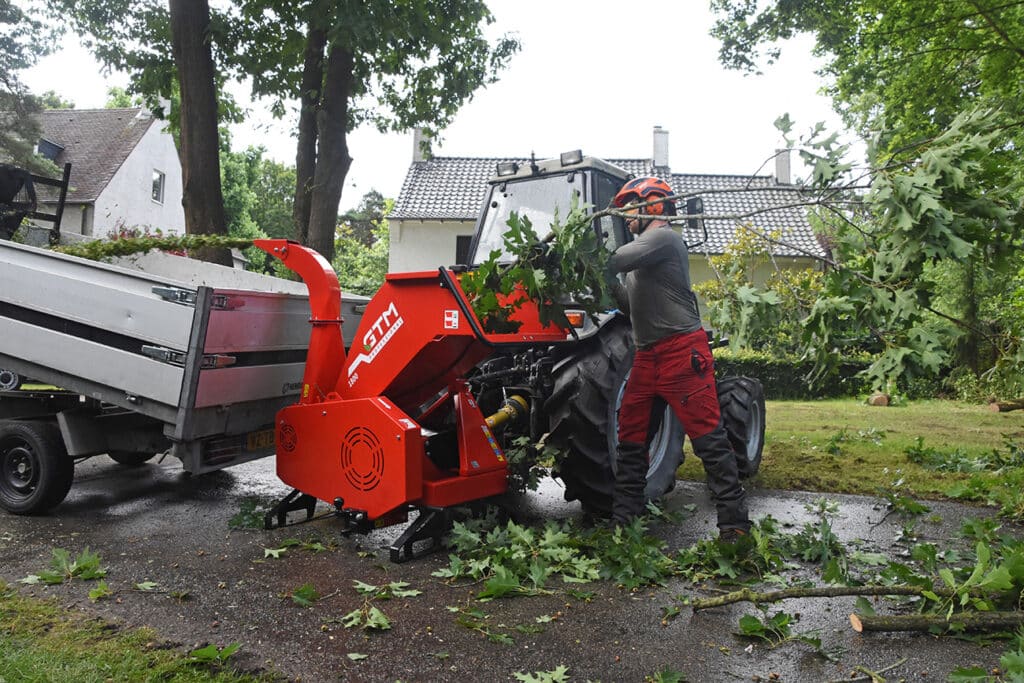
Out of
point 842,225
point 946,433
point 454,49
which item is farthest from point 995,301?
point 842,225

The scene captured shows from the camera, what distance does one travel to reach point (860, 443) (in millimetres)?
9016

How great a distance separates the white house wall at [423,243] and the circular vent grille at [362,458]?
19.6m

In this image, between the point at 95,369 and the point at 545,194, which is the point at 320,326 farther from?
the point at 545,194

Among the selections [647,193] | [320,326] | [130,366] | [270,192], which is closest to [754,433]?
[647,193]

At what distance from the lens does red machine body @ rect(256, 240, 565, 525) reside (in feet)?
15.1

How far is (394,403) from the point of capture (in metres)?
5.00

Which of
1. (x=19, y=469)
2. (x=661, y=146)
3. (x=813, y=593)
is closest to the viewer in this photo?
(x=813, y=593)

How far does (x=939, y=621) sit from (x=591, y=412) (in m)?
2.19

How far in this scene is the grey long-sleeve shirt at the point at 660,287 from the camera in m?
4.79

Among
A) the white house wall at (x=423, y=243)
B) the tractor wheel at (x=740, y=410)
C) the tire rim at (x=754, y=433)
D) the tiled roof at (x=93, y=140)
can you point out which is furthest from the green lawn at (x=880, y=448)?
the tiled roof at (x=93, y=140)

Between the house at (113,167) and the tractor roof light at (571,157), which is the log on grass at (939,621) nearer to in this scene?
the tractor roof light at (571,157)

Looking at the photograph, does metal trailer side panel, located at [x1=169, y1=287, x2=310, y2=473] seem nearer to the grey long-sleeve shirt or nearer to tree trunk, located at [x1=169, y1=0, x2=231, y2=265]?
the grey long-sleeve shirt

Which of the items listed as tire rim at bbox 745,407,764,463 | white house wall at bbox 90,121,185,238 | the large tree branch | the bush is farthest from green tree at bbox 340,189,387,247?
tire rim at bbox 745,407,764,463

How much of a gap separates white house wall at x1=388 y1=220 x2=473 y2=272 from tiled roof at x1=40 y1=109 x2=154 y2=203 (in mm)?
9185
